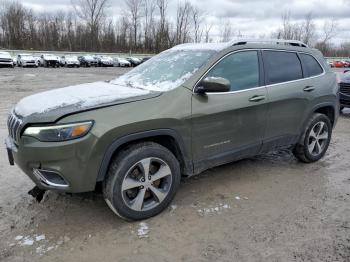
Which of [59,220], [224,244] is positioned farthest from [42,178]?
[224,244]

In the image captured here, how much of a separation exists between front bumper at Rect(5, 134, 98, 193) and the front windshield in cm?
112

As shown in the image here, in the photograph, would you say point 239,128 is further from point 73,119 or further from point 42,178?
point 42,178

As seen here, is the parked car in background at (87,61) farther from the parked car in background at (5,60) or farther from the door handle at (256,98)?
the door handle at (256,98)

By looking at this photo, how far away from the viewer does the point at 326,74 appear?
509 cm

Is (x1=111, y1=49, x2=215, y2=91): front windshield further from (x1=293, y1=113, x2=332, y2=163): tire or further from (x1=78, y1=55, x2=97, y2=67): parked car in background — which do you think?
(x1=78, y1=55, x2=97, y2=67): parked car in background

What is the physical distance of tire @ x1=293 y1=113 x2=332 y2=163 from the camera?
4.92 meters

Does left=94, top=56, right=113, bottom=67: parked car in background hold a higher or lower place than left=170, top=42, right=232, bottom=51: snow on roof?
lower

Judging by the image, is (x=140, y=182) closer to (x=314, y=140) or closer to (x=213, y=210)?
(x=213, y=210)

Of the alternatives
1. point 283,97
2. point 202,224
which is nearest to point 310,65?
point 283,97

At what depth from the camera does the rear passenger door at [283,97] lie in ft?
14.1

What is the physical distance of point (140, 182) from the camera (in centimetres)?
336

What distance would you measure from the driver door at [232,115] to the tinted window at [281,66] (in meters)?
0.17

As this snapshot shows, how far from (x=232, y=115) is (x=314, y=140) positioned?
196 cm

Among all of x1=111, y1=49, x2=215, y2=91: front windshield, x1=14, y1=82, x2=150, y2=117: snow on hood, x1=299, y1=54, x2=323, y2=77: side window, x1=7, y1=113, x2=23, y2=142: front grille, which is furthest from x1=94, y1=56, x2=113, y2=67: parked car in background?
x1=7, y1=113, x2=23, y2=142: front grille
